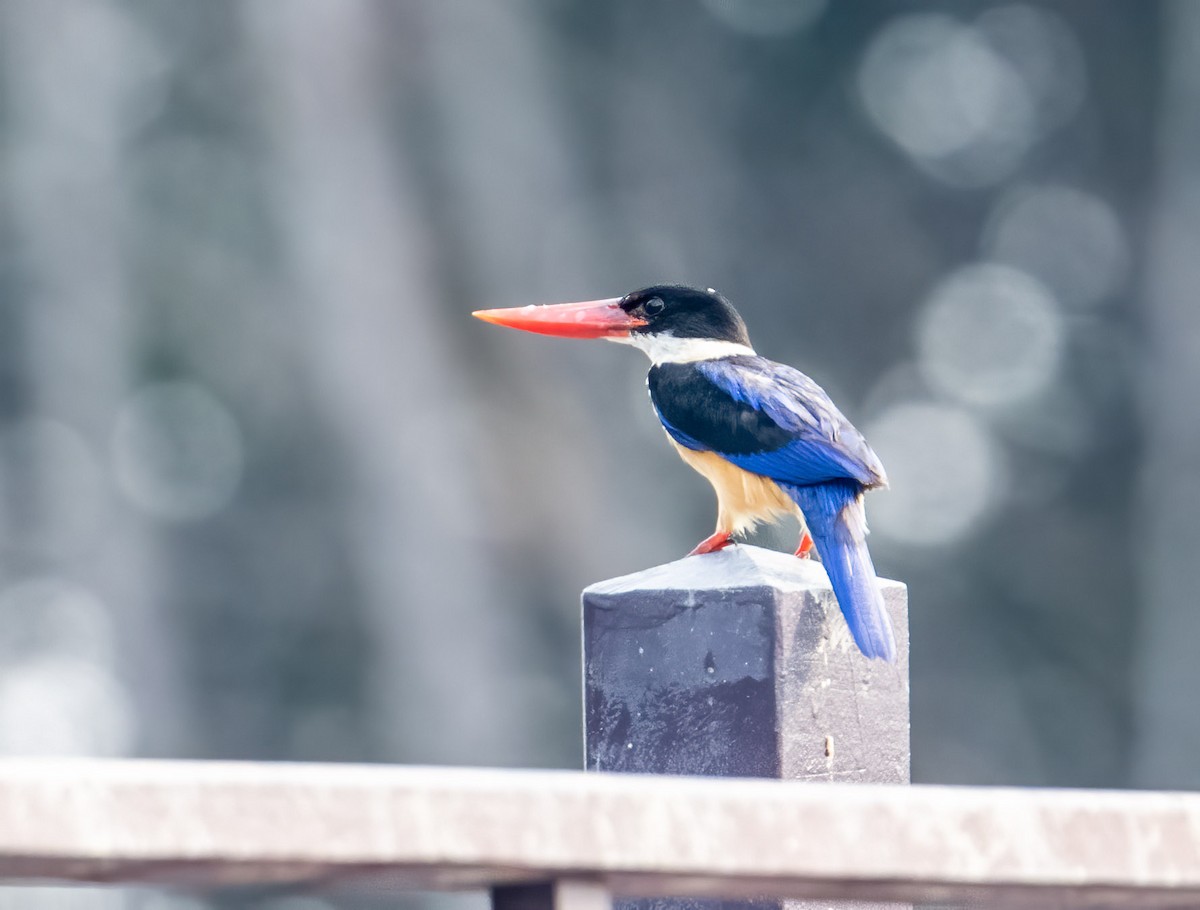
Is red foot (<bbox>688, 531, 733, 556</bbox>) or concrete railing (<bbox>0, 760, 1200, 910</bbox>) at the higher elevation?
red foot (<bbox>688, 531, 733, 556</bbox>)

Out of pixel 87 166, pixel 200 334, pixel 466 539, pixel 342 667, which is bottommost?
pixel 342 667

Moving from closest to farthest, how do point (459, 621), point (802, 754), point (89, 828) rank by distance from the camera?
point (89, 828) < point (802, 754) < point (459, 621)

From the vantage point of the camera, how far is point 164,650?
30.7ft

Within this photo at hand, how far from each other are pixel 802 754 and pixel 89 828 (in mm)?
1087

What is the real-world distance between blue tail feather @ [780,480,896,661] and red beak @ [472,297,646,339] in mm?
712

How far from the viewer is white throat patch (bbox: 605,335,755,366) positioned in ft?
11.0

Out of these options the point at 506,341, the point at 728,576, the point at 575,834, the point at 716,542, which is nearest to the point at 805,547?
the point at 716,542

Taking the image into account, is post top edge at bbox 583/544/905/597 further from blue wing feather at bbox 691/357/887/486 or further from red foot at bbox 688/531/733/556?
blue wing feather at bbox 691/357/887/486

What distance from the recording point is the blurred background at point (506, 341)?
352 inches

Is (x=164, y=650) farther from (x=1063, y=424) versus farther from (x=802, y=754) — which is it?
(x=802, y=754)

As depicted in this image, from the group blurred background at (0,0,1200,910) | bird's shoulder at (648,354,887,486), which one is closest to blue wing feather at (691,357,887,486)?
bird's shoulder at (648,354,887,486)

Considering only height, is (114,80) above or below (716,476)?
above

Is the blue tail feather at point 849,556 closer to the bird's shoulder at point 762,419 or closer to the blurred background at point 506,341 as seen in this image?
the bird's shoulder at point 762,419

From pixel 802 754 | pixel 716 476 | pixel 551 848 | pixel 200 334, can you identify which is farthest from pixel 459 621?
pixel 551 848
